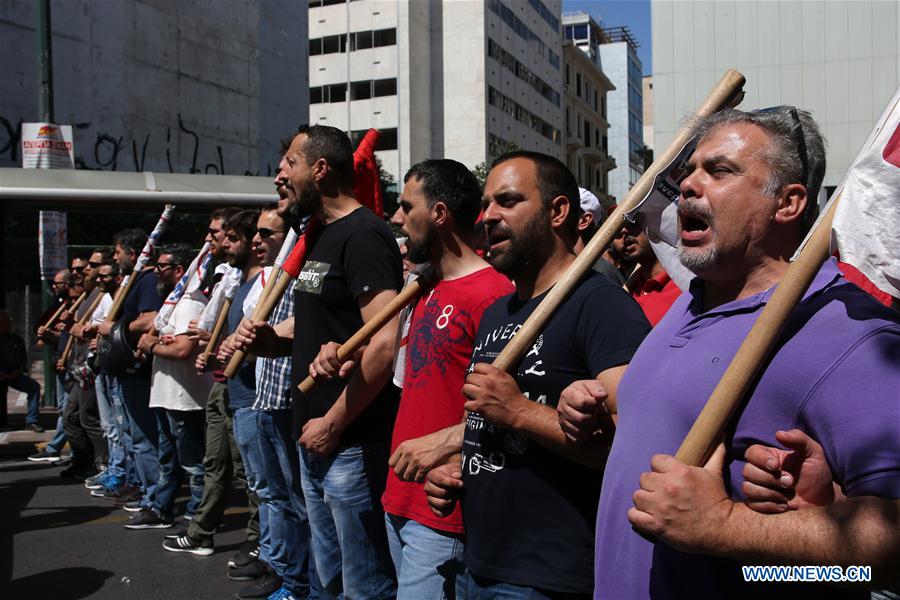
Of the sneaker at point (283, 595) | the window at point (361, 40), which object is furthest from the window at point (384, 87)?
the sneaker at point (283, 595)

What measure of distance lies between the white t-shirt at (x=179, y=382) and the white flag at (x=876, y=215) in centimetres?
569

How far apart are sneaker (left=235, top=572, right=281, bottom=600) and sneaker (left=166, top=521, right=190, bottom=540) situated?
4.29 feet

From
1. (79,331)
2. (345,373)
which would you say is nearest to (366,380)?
(345,373)

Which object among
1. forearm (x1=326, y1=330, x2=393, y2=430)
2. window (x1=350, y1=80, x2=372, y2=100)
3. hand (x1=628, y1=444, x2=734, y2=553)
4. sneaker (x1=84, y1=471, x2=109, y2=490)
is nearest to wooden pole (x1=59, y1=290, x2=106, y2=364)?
sneaker (x1=84, y1=471, x2=109, y2=490)

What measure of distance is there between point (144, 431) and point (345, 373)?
4481mm

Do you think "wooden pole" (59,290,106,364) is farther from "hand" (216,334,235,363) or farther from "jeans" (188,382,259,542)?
"hand" (216,334,235,363)

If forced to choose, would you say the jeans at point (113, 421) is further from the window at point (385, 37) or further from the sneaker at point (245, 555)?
the window at point (385, 37)

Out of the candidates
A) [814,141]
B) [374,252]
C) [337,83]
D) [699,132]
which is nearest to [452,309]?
[374,252]

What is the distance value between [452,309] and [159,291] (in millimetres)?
4979

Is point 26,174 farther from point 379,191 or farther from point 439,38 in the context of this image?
point 439,38

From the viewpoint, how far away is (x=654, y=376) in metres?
2.12

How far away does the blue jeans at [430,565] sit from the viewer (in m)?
3.04

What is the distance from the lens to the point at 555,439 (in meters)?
2.49

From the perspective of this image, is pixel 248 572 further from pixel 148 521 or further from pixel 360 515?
pixel 360 515
